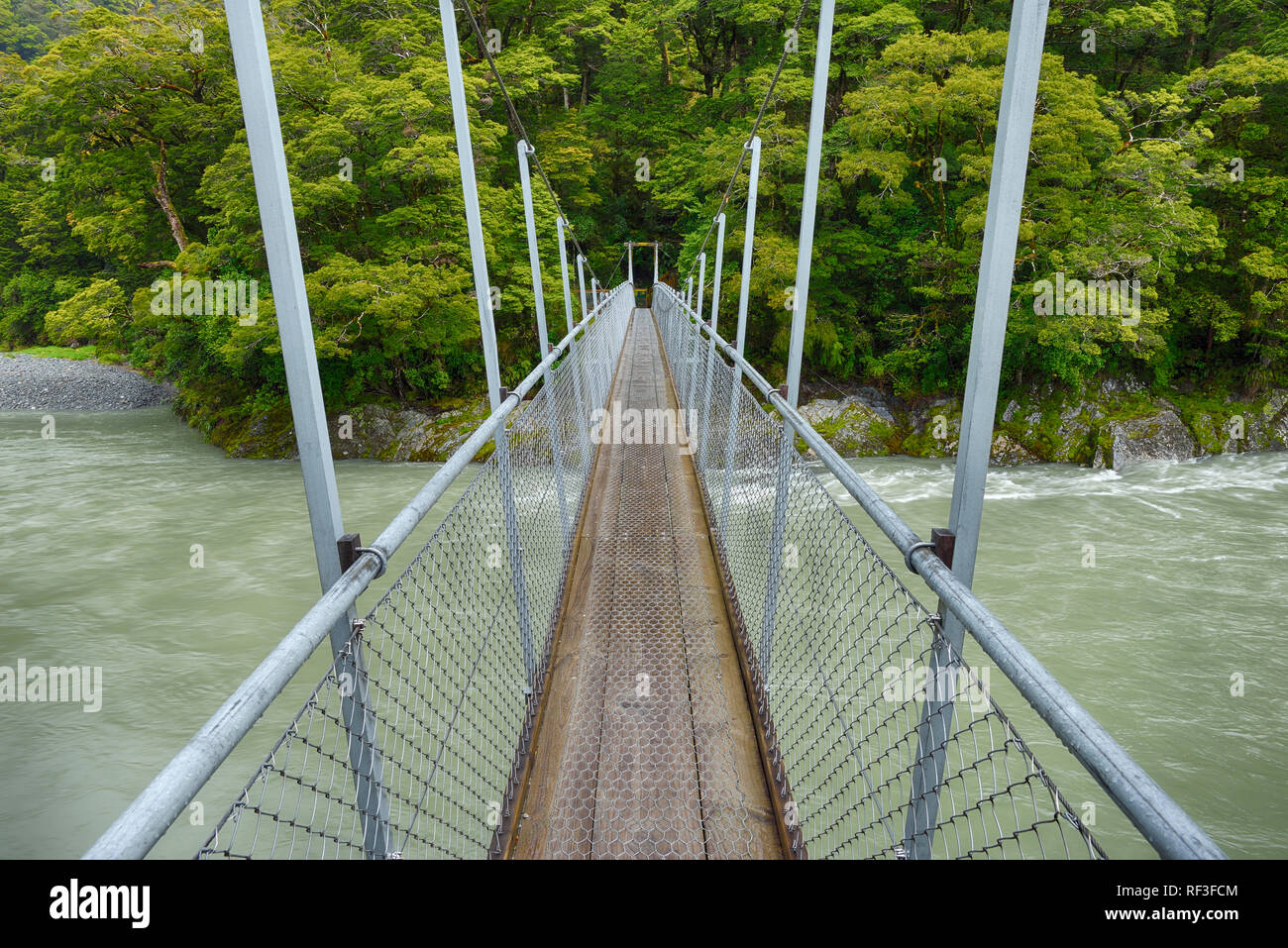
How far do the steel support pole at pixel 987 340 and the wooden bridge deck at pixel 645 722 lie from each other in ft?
2.01

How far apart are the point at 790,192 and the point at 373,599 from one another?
9417 millimetres

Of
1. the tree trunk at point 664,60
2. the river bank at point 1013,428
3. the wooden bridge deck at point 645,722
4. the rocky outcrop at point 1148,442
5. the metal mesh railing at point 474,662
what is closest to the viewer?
the metal mesh railing at point 474,662

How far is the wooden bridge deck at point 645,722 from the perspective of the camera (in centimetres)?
154

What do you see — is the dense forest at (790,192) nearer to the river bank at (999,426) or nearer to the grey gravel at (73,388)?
the river bank at (999,426)

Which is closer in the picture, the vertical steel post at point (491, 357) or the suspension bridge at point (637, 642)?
the suspension bridge at point (637, 642)

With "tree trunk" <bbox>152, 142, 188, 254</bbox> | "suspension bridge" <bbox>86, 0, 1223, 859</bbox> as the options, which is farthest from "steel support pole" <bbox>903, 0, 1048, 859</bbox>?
"tree trunk" <bbox>152, 142, 188, 254</bbox>

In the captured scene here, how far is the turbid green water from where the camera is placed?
4492 mm

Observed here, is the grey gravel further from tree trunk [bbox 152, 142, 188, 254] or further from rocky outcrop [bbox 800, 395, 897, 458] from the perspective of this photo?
rocky outcrop [bbox 800, 395, 897, 458]

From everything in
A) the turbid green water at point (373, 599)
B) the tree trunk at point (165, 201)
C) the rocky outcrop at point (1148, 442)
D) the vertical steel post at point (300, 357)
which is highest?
the tree trunk at point (165, 201)

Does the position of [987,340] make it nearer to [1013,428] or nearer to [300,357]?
[300,357]

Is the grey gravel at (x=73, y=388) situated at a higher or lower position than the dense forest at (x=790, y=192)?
lower

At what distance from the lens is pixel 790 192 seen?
1159 centimetres

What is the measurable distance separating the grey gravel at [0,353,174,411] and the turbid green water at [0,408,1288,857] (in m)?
6.53

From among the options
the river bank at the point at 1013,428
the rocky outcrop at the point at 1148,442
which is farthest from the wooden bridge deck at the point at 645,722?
the rocky outcrop at the point at 1148,442
